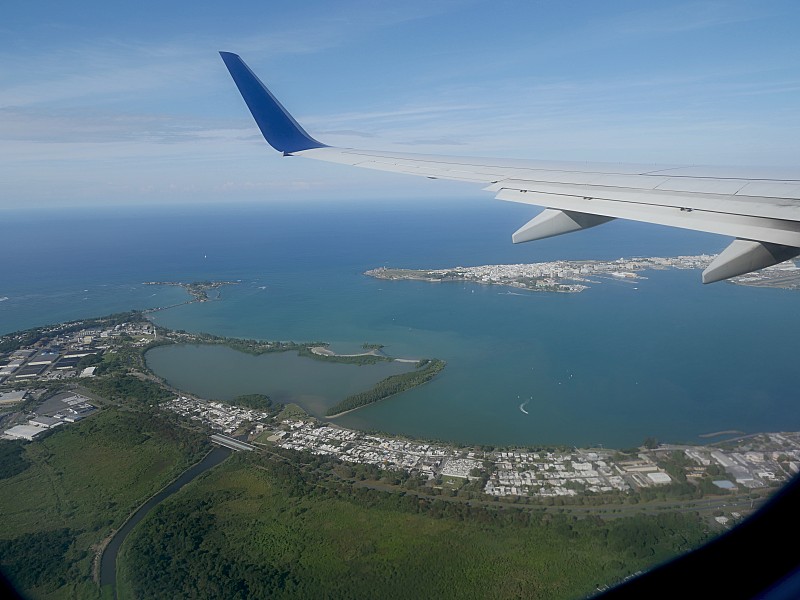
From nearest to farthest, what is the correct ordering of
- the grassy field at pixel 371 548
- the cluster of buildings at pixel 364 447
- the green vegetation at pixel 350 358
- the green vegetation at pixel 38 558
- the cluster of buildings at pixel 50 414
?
the grassy field at pixel 371 548 < the green vegetation at pixel 38 558 < the cluster of buildings at pixel 364 447 < the cluster of buildings at pixel 50 414 < the green vegetation at pixel 350 358

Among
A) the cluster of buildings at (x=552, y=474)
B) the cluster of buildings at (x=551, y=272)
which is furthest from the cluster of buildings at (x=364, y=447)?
the cluster of buildings at (x=551, y=272)

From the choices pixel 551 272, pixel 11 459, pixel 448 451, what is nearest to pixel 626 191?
pixel 448 451

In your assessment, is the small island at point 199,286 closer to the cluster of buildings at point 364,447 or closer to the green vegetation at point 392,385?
the green vegetation at point 392,385

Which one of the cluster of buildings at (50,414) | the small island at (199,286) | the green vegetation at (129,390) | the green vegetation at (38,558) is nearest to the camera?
the green vegetation at (38,558)

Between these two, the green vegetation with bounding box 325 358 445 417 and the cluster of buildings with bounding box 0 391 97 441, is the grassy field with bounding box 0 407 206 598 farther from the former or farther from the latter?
the green vegetation with bounding box 325 358 445 417

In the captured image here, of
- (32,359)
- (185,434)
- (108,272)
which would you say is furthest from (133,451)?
(108,272)

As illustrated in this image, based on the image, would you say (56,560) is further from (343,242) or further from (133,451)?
(343,242)

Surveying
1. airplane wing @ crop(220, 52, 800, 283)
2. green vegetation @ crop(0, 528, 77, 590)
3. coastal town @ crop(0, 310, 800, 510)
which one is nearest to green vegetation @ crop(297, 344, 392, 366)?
coastal town @ crop(0, 310, 800, 510)
